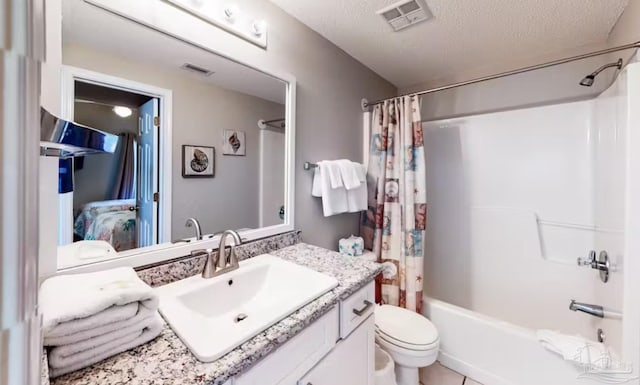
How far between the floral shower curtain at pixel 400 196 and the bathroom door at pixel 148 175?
4.75 ft

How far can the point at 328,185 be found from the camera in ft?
5.35

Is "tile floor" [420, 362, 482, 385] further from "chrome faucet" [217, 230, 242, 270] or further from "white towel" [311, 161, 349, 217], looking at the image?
"chrome faucet" [217, 230, 242, 270]

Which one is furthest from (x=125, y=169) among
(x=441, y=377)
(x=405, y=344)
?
(x=441, y=377)

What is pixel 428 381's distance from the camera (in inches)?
64.2

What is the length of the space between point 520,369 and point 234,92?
2.13m

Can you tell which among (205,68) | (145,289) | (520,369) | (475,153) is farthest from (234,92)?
(520,369)

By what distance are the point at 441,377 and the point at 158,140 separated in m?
2.04

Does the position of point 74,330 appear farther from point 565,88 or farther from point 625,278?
point 565,88

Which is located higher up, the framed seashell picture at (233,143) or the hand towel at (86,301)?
the framed seashell picture at (233,143)

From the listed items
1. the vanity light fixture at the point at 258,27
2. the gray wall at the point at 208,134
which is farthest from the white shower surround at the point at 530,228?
the vanity light fixture at the point at 258,27

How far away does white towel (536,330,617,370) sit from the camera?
121 centimetres

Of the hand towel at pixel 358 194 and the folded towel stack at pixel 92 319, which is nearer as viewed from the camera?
the folded towel stack at pixel 92 319

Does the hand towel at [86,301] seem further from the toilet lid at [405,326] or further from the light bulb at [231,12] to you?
the toilet lid at [405,326]

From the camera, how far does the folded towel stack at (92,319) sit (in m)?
0.55
